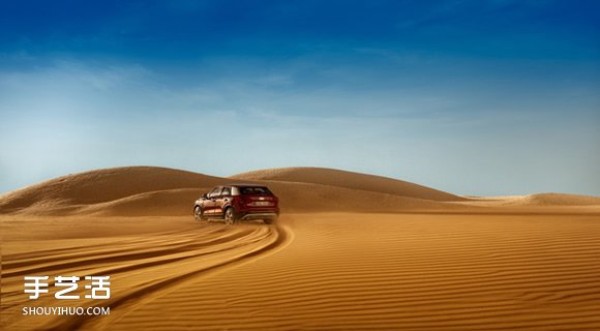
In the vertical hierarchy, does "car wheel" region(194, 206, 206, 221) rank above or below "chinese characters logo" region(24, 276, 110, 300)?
above

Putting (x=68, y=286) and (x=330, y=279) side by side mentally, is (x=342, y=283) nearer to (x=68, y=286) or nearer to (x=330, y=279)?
(x=330, y=279)

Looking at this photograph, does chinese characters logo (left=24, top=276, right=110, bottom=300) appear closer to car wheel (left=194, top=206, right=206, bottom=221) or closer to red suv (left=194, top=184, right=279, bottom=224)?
red suv (left=194, top=184, right=279, bottom=224)

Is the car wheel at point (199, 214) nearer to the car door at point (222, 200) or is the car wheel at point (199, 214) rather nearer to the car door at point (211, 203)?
the car door at point (211, 203)

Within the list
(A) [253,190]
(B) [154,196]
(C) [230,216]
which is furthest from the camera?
(B) [154,196]

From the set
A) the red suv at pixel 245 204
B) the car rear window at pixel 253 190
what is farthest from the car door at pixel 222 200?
the car rear window at pixel 253 190

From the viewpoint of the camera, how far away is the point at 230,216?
21.3m

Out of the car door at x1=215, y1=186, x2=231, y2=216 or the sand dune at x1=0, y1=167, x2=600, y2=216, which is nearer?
the car door at x1=215, y1=186, x2=231, y2=216

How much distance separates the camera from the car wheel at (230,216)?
21094 millimetres

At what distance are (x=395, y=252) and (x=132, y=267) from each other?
473 cm

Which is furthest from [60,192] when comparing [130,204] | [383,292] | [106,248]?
[383,292]

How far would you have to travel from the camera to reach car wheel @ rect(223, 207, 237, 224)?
2109cm

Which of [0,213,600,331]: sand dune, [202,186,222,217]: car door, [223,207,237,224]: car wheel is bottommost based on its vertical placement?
[0,213,600,331]: sand dune

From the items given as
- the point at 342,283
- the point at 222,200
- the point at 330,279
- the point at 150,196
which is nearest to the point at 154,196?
the point at 150,196

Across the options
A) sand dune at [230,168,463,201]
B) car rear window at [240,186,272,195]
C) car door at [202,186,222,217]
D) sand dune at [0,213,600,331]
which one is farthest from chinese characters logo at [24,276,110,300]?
sand dune at [230,168,463,201]
